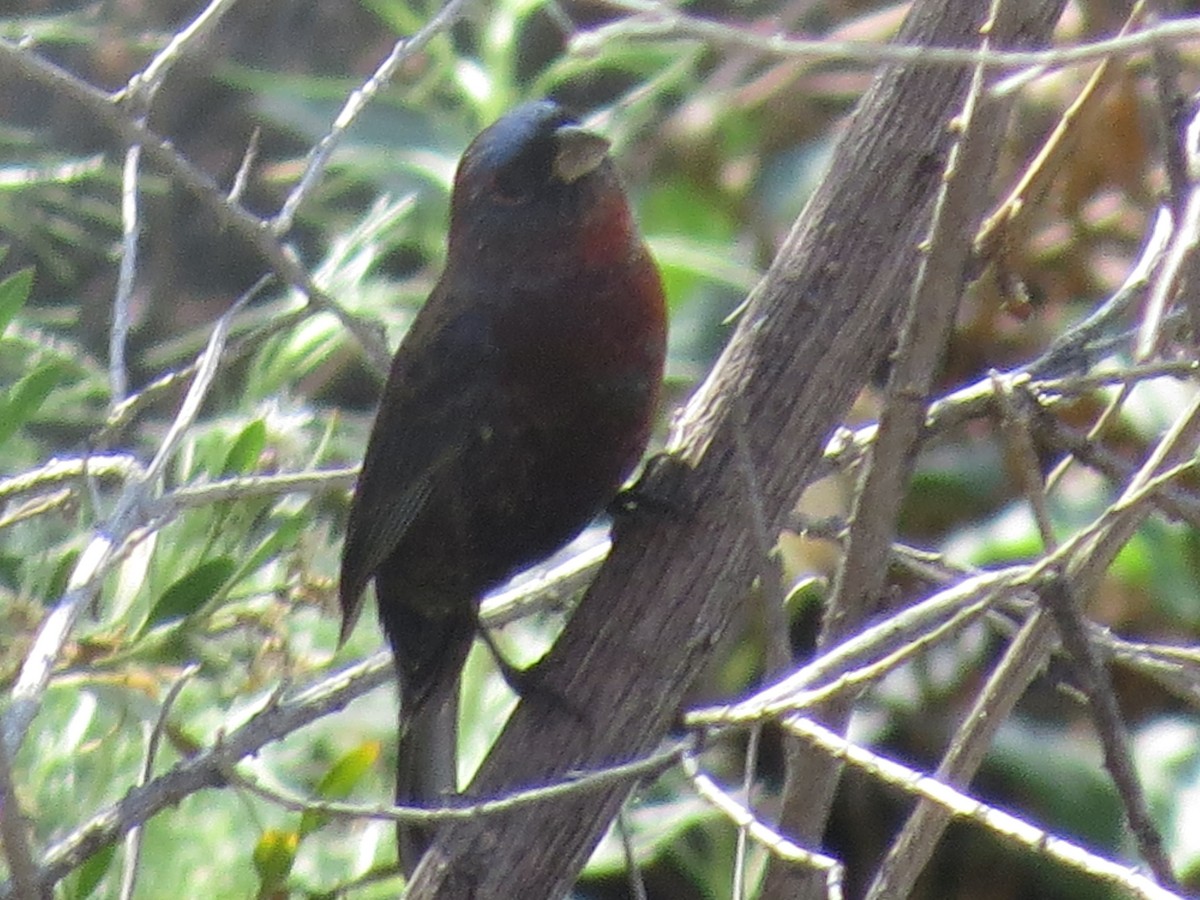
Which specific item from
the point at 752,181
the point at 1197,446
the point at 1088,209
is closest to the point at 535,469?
the point at 1197,446

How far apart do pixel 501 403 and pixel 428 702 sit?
0.43 m

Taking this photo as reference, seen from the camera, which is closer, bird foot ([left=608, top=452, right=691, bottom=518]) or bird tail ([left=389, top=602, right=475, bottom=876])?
bird foot ([left=608, top=452, right=691, bottom=518])

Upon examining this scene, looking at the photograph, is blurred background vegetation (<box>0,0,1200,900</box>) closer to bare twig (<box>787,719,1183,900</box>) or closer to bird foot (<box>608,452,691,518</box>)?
bird foot (<box>608,452,691,518</box>)

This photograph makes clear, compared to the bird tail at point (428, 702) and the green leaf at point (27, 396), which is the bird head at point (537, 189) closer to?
the bird tail at point (428, 702)

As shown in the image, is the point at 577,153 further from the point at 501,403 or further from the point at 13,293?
the point at 13,293

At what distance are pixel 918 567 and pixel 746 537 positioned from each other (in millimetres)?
233

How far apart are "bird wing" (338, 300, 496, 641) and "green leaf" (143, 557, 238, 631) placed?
244 mm

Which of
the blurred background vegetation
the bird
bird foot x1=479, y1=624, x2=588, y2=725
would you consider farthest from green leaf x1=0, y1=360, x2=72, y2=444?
bird foot x1=479, y1=624, x2=588, y2=725

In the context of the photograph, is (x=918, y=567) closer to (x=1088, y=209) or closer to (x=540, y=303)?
(x=540, y=303)

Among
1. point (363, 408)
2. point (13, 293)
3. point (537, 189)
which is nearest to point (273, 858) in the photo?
point (13, 293)

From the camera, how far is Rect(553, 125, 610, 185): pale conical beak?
2412 mm

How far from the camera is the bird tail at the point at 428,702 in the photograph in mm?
2367

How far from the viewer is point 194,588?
2.17 m

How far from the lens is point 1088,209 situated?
4012mm
